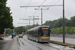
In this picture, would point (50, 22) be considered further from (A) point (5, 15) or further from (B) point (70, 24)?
(A) point (5, 15)

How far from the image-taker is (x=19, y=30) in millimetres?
167625

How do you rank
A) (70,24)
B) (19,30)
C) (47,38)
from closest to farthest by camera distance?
(47,38) → (70,24) → (19,30)

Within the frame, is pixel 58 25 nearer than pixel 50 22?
Yes

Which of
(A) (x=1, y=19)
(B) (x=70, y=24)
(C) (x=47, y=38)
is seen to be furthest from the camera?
(B) (x=70, y=24)

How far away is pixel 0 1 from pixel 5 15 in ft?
10.4

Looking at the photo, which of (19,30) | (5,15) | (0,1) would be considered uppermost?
(0,1)

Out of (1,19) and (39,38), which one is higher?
(1,19)

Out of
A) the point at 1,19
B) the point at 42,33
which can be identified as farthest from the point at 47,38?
the point at 1,19

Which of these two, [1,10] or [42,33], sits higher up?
[1,10]

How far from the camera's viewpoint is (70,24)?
13238 centimetres

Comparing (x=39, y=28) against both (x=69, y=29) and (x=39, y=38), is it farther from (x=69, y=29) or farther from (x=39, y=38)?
(x=69, y=29)

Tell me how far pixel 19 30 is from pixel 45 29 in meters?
138

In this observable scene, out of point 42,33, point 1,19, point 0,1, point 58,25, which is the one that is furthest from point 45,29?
point 58,25

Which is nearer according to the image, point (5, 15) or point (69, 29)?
point (5, 15)
